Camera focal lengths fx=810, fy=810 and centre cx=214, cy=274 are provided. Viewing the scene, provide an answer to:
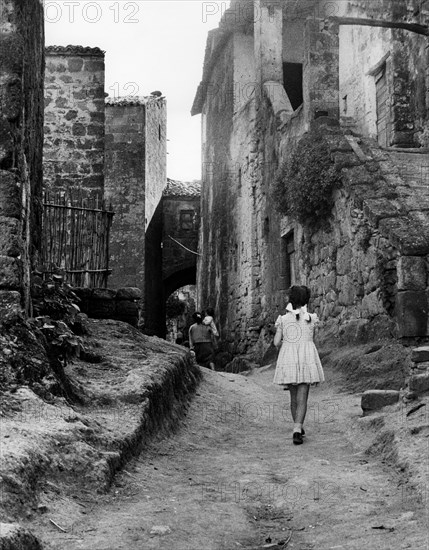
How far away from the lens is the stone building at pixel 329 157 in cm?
910

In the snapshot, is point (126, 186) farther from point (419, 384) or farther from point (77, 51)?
point (419, 384)

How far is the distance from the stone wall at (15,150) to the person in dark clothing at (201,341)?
21.0 feet

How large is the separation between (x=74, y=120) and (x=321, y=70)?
392 centimetres

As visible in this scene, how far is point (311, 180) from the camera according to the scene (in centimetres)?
1064

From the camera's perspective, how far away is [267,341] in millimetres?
14367

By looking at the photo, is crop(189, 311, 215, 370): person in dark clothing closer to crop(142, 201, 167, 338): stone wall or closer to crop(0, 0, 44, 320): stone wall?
crop(0, 0, 44, 320): stone wall

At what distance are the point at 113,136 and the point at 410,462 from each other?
1835 centimetres

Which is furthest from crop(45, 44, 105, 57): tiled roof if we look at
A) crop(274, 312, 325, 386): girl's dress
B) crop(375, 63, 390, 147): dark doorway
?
crop(274, 312, 325, 386): girl's dress

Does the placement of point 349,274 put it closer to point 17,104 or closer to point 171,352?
point 171,352

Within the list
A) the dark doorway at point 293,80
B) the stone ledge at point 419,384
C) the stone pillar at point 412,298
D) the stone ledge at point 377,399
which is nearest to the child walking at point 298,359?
the stone ledge at point 377,399

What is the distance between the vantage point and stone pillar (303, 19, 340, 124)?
1181cm

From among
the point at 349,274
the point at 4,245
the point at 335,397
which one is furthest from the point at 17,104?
the point at 349,274

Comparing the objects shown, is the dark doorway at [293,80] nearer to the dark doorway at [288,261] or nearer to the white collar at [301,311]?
the dark doorway at [288,261]

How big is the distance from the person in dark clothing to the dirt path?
5451 millimetres
